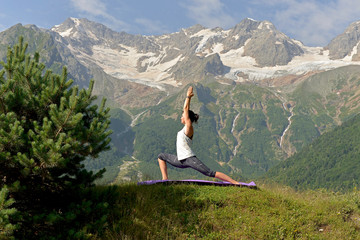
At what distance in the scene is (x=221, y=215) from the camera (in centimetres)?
856

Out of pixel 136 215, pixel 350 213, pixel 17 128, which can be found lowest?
pixel 136 215

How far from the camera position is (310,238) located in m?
7.92

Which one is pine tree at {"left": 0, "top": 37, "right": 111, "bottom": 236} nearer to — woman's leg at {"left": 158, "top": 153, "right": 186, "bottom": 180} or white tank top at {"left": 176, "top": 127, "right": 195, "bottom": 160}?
white tank top at {"left": 176, "top": 127, "right": 195, "bottom": 160}

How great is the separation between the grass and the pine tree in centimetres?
141

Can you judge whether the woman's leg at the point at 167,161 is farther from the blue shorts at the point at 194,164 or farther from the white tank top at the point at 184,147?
the white tank top at the point at 184,147

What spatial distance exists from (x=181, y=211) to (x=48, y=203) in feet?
12.7

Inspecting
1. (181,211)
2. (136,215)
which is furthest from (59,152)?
(181,211)

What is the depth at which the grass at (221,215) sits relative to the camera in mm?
7527

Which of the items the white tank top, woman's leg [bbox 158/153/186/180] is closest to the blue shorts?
woman's leg [bbox 158/153/186/180]

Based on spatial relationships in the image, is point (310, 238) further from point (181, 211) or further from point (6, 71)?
point (6, 71)

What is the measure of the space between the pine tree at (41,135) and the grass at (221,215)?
1.41 meters

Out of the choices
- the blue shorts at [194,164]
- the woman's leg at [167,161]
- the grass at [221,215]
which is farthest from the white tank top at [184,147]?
the grass at [221,215]

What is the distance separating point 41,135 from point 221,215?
5.72 m

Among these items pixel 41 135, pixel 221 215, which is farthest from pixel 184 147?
pixel 41 135
